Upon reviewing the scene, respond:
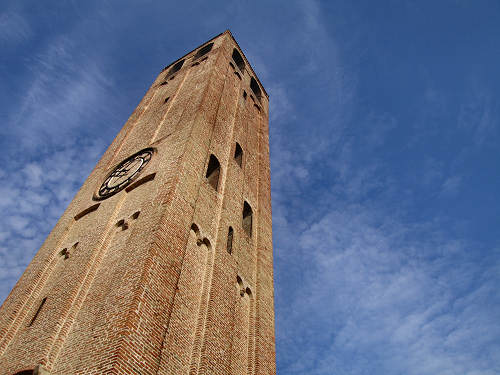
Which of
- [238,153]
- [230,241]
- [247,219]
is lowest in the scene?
[230,241]

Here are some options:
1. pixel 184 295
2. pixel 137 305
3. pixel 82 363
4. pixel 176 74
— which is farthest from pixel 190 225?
pixel 176 74

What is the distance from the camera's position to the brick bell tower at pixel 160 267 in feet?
27.2

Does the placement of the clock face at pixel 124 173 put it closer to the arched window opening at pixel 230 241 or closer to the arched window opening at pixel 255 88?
the arched window opening at pixel 230 241

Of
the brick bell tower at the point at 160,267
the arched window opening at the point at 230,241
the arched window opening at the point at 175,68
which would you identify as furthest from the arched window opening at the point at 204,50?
the arched window opening at the point at 230,241

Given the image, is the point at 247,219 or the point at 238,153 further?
the point at 238,153

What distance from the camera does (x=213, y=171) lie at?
15.0m

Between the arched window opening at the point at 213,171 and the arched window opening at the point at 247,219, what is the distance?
2068 mm

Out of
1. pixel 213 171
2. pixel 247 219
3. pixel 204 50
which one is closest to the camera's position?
pixel 213 171

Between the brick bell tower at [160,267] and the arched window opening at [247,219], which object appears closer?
the brick bell tower at [160,267]

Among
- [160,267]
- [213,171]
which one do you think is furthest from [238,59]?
[160,267]

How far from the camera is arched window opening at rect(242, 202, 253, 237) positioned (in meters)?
15.6

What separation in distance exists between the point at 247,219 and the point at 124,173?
4.90 meters

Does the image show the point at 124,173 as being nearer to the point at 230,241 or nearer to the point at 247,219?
the point at 230,241

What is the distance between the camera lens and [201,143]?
14148 mm
